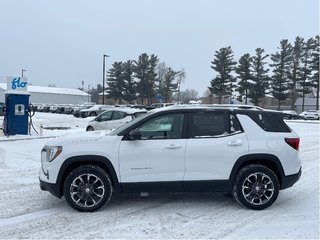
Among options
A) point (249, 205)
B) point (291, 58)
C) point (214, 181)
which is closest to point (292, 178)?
point (249, 205)

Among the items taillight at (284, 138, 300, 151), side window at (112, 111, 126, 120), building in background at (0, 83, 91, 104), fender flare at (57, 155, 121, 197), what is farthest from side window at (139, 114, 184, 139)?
building in background at (0, 83, 91, 104)

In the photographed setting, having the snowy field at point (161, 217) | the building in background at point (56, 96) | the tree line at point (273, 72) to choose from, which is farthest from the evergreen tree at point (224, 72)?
the snowy field at point (161, 217)

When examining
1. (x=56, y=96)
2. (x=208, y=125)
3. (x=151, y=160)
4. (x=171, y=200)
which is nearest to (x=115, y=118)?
(x=171, y=200)

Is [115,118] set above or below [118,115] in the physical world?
below

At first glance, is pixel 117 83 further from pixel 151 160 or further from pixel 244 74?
pixel 151 160

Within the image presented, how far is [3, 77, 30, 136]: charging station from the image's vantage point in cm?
1571

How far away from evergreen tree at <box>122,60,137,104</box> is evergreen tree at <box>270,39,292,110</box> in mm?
27438

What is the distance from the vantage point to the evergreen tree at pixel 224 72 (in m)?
66.7

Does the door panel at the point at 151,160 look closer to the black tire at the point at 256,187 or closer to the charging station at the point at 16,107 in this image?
the black tire at the point at 256,187

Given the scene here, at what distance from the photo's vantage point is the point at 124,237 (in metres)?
4.76

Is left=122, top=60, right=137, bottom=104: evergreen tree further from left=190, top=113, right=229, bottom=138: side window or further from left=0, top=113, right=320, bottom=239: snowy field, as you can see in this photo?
left=190, top=113, right=229, bottom=138: side window

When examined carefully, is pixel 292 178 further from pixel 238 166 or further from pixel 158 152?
pixel 158 152

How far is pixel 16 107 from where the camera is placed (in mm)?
15766

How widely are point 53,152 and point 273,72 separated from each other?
63991 millimetres
